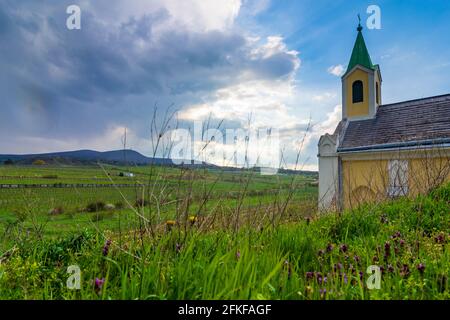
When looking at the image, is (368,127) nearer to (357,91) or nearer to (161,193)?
(357,91)

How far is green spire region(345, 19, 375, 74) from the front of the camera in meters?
18.1

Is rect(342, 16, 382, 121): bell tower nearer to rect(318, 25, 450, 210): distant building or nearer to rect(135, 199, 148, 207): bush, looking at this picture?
rect(318, 25, 450, 210): distant building

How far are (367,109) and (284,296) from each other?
18.5m

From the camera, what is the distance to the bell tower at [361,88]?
17.1m

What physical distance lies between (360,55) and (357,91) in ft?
9.38

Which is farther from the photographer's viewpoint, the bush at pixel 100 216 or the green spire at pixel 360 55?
the green spire at pixel 360 55

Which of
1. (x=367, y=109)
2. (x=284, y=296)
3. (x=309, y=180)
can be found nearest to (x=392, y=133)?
(x=367, y=109)

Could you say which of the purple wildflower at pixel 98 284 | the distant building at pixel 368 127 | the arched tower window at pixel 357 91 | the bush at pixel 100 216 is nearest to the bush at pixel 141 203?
the bush at pixel 100 216

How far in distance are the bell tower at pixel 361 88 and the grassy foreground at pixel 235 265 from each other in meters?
16.0

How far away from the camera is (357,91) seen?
58.2 feet

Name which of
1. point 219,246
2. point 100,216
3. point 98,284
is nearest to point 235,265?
point 219,246

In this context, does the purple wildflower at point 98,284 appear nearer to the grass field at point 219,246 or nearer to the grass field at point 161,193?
the grass field at point 219,246

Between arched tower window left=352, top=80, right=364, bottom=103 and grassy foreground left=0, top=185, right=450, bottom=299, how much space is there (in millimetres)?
16370

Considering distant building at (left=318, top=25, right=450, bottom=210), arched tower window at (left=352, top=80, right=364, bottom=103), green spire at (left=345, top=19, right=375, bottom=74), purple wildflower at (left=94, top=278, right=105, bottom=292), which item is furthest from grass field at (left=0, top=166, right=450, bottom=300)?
green spire at (left=345, top=19, right=375, bottom=74)
